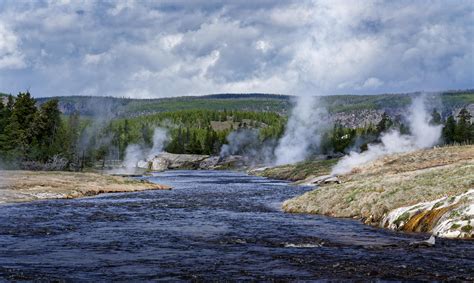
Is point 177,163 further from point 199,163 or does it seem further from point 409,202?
point 409,202

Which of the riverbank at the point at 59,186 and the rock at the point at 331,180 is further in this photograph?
the rock at the point at 331,180

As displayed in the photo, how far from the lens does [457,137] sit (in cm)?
14938

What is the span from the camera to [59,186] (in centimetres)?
5769

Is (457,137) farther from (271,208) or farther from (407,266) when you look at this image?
(407,266)

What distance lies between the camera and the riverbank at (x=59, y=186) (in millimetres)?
50503

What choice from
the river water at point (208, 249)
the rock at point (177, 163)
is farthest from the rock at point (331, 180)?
the rock at point (177, 163)

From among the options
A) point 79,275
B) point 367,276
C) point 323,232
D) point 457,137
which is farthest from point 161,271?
point 457,137

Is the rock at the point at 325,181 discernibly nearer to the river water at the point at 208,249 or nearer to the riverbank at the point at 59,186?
the riverbank at the point at 59,186

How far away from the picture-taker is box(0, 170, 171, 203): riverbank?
5050 cm

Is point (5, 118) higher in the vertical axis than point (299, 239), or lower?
higher

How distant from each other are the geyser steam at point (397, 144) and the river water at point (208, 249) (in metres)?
54.4

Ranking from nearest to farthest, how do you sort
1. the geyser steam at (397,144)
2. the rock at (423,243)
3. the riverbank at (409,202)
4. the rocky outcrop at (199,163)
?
the rock at (423,243) < the riverbank at (409,202) < the geyser steam at (397,144) < the rocky outcrop at (199,163)

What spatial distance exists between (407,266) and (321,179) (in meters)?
60.4

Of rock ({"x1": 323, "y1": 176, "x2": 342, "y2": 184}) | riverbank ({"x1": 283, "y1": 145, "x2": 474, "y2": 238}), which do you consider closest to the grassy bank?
rock ({"x1": 323, "y1": 176, "x2": 342, "y2": 184})
